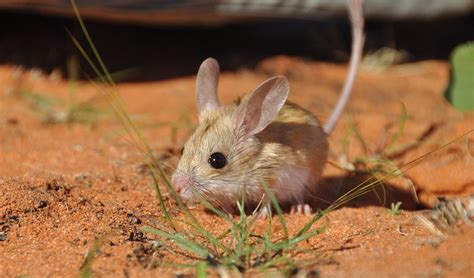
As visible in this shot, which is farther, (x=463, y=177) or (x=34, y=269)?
(x=463, y=177)

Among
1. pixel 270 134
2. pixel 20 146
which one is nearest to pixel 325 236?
pixel 270 134

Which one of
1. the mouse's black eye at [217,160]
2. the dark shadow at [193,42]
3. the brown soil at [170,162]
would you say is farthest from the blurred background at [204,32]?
the mouse's black eye at [217,160]

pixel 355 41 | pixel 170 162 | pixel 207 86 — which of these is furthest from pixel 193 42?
pixel 207 86

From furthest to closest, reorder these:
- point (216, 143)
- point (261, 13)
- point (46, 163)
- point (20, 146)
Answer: point (261, 13) < point (20, 146) < point (46, 163) < point (216, 143)

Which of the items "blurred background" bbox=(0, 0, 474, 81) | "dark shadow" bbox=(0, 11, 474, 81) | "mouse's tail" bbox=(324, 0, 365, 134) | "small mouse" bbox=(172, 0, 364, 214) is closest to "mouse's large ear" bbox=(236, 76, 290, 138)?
"small mouse" bbox=(172, 0, 364, 214)

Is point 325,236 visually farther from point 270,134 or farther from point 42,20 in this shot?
point 42,20

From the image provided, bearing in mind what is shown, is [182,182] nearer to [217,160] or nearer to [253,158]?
[217,160]
